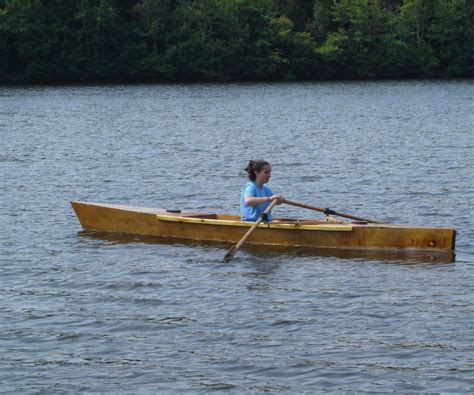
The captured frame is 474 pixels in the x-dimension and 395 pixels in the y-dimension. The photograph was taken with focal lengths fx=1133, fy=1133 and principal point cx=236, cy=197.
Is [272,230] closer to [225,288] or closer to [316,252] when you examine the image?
[316,252]

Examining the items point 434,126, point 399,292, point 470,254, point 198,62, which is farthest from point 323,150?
point 198,62

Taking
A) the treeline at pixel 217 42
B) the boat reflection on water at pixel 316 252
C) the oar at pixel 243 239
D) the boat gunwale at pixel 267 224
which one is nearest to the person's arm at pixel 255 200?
the oar at pixel 243 239

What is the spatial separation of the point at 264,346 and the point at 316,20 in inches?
3701

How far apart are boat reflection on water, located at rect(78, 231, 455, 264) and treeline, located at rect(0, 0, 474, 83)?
75.3 metres

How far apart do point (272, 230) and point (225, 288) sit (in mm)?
3039

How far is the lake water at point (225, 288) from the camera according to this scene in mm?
13297

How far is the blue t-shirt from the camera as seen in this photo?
2025 cm

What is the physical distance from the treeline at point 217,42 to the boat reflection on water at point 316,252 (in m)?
75.3

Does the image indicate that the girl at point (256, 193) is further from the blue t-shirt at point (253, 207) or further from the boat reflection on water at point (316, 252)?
the boat reflection on water at point (316, 252)

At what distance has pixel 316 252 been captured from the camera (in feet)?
65.7

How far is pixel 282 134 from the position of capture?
47188 mm

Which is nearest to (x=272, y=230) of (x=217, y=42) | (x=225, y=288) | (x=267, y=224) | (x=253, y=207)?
(x=267, y=224)

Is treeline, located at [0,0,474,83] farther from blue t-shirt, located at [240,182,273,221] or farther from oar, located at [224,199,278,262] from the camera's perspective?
oar, located at [224,199,278,262]

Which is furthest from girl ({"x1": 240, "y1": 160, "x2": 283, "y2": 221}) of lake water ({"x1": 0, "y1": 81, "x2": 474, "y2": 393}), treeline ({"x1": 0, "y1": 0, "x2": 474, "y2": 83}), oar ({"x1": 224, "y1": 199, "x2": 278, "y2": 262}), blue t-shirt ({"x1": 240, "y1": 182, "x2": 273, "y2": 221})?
treeline ({"x1": 0, "y1": 0, "x2": 474, "y2": 83})
